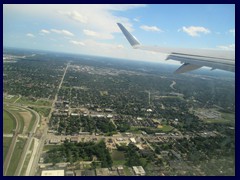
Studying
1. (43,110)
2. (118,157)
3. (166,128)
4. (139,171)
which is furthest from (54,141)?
(166,128)

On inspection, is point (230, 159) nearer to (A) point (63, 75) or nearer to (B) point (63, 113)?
(B) point (63, 113)

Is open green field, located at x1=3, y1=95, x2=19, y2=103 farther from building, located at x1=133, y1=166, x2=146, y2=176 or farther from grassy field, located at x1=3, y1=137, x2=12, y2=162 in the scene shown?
building, located at x1=133, y1=166, x2=146, y2=176

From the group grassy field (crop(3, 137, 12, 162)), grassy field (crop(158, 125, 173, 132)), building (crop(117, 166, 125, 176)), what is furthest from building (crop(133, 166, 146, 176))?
grassy field (crop(158, 125, 173, 132))

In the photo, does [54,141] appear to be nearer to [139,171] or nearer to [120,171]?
[120,171]

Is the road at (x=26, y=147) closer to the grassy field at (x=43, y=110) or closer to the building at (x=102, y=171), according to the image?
the grassy field at (x=43, y=110)

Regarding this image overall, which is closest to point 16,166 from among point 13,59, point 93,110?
point 93,110

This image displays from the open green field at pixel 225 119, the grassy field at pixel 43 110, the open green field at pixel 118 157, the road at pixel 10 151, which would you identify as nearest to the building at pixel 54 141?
the road at pixel 10 151

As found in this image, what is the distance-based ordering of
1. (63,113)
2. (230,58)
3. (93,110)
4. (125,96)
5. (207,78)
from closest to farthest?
(230,58)
(63,113)
(93,110)
(207,78)
(125,96)
